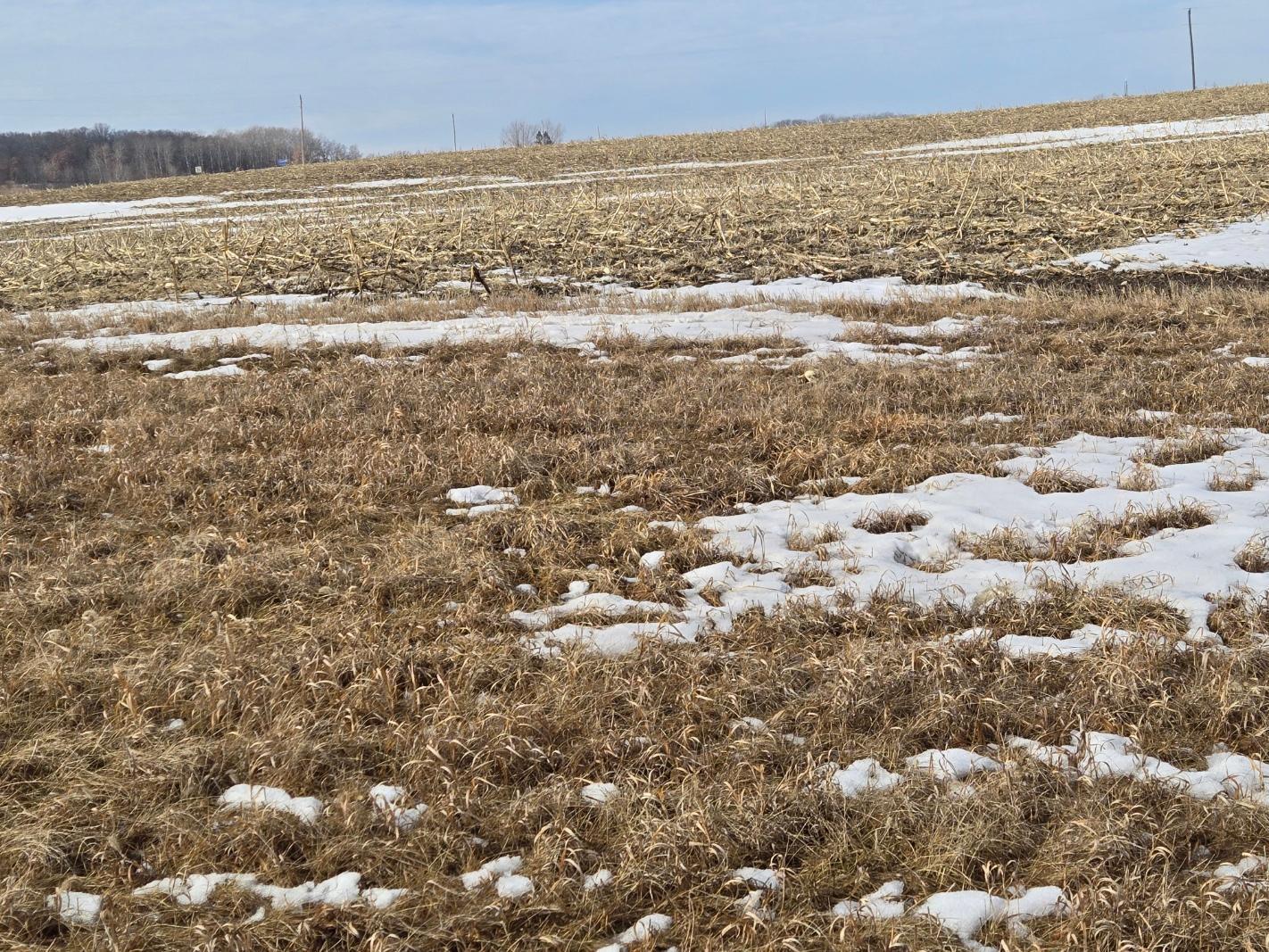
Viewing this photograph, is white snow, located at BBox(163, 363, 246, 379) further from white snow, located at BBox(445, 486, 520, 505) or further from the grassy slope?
white snow, located at BBox(445, 486, 520, 505)

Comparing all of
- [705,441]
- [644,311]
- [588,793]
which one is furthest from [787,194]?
[588,793]

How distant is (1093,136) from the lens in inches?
1609

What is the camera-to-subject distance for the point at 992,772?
3.50 m

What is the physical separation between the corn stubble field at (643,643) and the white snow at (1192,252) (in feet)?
17.7

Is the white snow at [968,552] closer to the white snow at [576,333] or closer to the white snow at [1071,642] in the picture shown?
the white snow at [1071,642]

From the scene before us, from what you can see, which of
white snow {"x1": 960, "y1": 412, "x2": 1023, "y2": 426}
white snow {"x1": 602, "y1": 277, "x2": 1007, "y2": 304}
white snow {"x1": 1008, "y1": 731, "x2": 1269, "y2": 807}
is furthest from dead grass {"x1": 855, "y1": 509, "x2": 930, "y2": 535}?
white snow {"x1": 602, "y1": 277, "x2": 1007, "y2": 304}

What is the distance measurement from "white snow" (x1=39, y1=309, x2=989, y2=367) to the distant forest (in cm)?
10485

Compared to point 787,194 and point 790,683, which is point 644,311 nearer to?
point 790,683

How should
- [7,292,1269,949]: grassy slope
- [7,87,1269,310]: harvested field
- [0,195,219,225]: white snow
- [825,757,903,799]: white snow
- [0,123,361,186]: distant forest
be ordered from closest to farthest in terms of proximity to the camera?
[7,292,1269,949]: grassy slope
[825,757,903,799]: white snow
[7,87,1269,310]: harvested field
[0,195,219,225]: white snow
[0,123,361,186]: distant forest

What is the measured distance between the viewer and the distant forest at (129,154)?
368 ft

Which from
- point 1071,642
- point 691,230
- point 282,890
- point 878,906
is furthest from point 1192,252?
point 282,890

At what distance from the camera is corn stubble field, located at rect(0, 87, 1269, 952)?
3059mm

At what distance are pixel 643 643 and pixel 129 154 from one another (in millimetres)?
139968

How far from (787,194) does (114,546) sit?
23.3 m
